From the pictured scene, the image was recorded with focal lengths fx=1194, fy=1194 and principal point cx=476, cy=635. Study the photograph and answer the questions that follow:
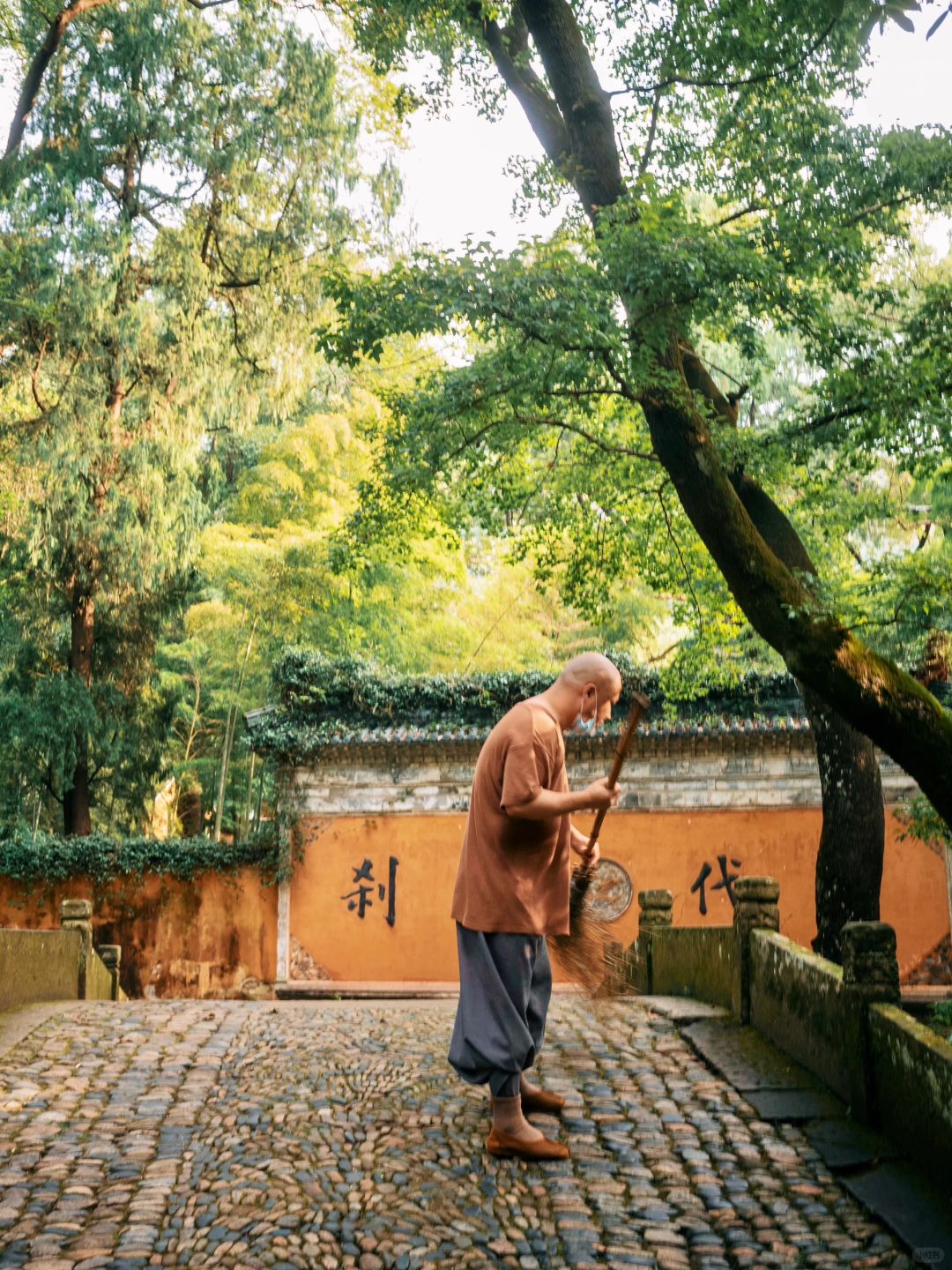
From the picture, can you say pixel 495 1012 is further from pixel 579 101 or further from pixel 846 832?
pixel 579 101

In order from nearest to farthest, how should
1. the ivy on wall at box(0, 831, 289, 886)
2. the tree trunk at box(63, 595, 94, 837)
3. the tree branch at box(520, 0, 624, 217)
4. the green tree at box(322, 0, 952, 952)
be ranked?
1. the green tree at box(322, 0, 952, 952)
2. the tree branch at box(520, 0, 624, 217)
3. the ivy on wall at box(0, 831, 289, 886)
4. the tree trunk at box(63, 595, 94, 837)

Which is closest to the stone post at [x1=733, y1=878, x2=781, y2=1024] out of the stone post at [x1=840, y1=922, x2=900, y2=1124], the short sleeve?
the stone post at [x1=840, y1=922, x2=900, y2=1124]

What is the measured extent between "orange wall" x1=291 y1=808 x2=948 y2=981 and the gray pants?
10.5 metres

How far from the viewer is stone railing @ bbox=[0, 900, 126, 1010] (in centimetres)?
736

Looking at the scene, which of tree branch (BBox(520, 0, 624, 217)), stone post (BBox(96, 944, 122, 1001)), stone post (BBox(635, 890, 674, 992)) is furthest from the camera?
stone post (BBox(96, 944, 122, 1001))

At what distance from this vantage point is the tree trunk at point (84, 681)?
16750 mm

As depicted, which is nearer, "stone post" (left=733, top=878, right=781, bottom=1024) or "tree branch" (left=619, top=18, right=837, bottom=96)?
"stone post" (left=733, top=878, right=781, bottom=1024)

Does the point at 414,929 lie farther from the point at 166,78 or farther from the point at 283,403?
the point at 166,78

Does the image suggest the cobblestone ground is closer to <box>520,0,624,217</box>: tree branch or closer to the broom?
the broom

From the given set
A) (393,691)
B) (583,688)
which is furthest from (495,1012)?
(393,691)

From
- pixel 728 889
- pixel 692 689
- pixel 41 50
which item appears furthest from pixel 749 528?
pixel 41 50

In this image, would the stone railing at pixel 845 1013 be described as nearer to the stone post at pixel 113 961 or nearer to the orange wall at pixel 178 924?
the stone post at pixel 113 961

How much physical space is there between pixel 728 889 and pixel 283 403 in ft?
29.1

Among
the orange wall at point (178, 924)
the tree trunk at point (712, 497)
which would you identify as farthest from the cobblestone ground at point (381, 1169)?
the orange wall at point (178, 924)
